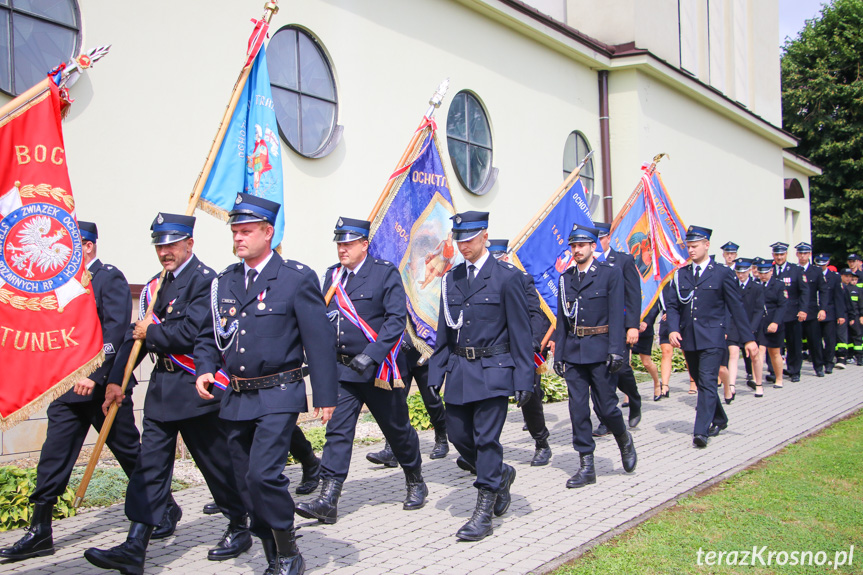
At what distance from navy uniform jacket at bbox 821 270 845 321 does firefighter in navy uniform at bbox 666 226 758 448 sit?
24.2ft

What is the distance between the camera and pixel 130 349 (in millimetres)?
5570

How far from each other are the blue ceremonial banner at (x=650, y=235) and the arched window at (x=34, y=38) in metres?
6.39

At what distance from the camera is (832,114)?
3412 centimetres

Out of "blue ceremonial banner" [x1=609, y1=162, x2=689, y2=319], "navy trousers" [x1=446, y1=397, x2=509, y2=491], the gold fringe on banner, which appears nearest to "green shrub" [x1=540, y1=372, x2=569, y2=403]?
"blue ceremonial banner" [x1=609, y1=162, x2=689, y2=319]

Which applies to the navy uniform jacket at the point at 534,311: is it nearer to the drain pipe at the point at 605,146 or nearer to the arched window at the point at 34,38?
the arched window at the point at 34,38

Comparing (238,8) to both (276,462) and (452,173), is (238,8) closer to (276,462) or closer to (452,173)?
(452,173)

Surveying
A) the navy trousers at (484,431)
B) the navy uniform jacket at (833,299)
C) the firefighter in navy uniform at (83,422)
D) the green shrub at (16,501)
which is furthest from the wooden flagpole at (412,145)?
the navy uniform jacket at (833,299)

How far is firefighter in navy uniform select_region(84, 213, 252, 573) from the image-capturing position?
512cm

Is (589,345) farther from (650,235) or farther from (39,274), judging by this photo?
(39,274)

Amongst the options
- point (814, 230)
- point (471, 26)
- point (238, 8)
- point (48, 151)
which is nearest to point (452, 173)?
point (471, 26)

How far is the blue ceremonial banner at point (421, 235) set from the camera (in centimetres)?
738

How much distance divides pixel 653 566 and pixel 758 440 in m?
4.56

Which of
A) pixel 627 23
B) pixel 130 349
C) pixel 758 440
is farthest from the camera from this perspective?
pixel 627 23

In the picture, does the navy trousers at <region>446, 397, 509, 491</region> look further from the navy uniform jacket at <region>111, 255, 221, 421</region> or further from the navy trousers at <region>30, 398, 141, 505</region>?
the navy trousers at <region>30, 398, 141, 505</region>
